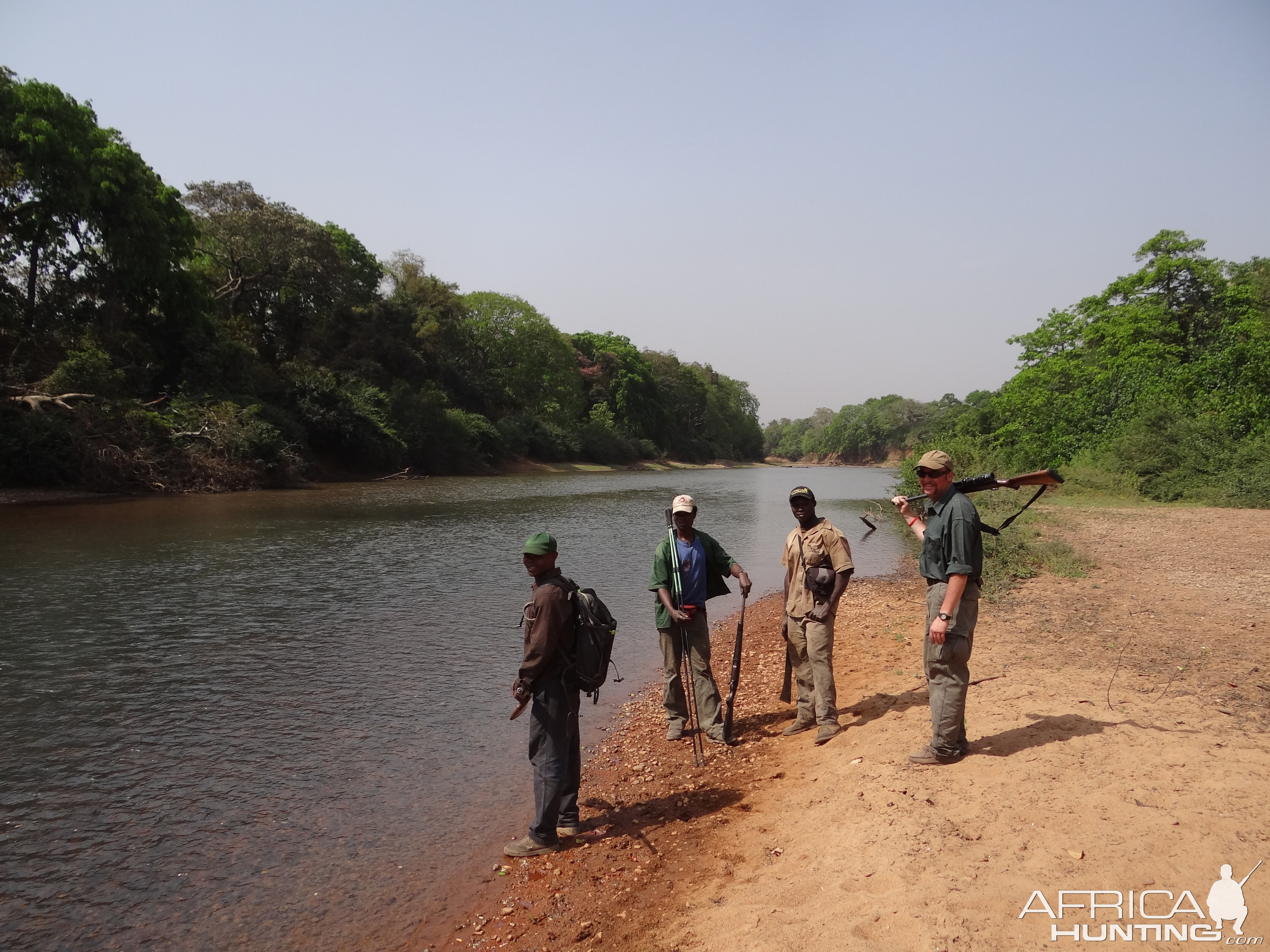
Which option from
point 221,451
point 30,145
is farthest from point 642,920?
point 30,145

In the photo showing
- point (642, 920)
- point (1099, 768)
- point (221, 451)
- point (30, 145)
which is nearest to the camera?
point (642, 920)

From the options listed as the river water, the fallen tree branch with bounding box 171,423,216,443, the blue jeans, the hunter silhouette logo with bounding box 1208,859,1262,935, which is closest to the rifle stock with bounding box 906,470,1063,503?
the hunter silhouette logo with bounding box 1208,859,1262,935

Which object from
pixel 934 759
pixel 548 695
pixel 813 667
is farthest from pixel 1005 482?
pixel 548 695

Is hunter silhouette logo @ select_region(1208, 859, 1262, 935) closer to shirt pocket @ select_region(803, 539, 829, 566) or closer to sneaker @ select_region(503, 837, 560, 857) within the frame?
shirt pocket @ select_region(803, 539, 829, 566)

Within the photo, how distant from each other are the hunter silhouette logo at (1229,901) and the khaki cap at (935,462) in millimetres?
2376

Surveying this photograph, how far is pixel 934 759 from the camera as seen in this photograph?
493cm

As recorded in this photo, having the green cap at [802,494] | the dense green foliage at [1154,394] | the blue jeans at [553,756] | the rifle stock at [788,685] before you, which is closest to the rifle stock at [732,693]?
the rifle stock at [788,685]

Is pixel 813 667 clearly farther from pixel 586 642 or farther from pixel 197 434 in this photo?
pixel 197 434

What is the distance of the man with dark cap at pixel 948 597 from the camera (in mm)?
4621

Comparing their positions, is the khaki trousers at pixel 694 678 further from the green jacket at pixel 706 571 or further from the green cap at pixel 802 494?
the green cap at pixel 802 494

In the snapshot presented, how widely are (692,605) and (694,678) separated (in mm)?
774

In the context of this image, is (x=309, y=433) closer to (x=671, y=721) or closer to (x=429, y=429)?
(x=429, y=429)

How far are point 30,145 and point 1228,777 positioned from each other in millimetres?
36552

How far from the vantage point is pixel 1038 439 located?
3158cm
